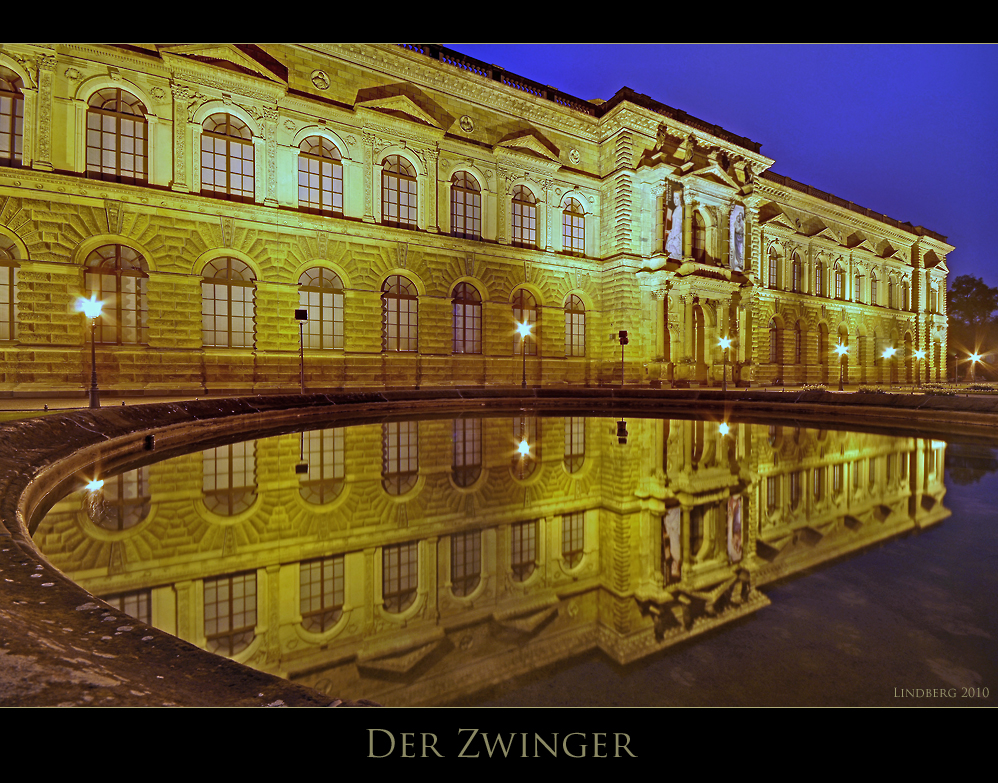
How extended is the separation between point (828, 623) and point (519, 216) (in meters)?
21.9

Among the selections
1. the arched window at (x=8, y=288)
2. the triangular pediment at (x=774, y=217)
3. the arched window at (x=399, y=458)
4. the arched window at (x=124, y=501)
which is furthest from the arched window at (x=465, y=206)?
the triangular pediment at (x=774, y=217)

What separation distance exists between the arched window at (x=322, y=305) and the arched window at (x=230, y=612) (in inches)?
625

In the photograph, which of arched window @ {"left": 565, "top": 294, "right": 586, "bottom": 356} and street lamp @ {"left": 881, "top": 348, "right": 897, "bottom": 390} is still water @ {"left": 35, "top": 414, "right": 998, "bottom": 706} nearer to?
arched window @ {"left": 565, "top": 294, "right": 586, "bottom": 356}

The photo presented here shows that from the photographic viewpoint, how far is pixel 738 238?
26.5m

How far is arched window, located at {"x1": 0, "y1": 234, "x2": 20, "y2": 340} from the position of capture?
13.2m

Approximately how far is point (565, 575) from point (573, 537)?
638 mm

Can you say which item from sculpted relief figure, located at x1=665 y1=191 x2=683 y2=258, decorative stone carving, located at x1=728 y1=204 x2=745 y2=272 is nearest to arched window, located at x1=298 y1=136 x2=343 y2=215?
sculpted relief figure, located at x1=665 y1=191 x2=683 y2=258

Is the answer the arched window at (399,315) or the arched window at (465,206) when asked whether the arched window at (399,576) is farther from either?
the arched window at (465,206)

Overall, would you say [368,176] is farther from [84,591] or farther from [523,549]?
[84,591]

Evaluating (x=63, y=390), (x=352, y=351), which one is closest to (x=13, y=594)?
(x=63, y=390)

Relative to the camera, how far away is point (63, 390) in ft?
43.6

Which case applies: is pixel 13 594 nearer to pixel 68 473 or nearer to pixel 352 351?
pixel 68 473

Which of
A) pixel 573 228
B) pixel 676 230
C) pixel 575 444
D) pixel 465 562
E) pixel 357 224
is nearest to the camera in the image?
pixel 465 562

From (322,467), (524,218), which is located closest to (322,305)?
(524,218)
